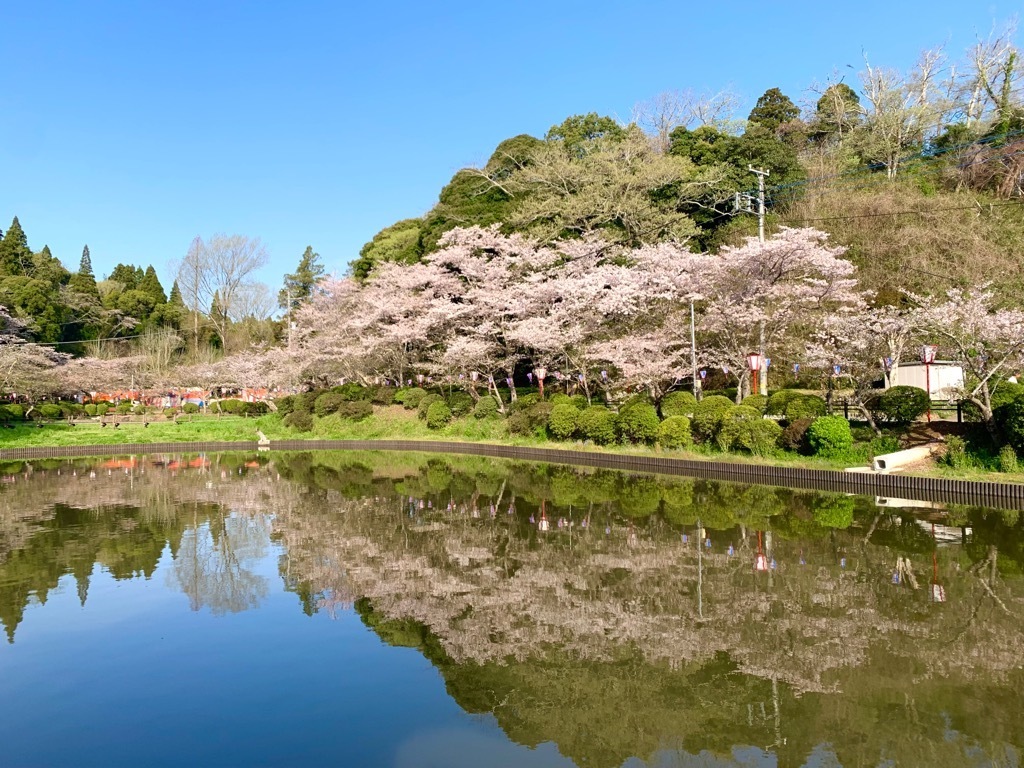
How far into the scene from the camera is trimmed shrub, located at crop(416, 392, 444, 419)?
94.0 feet

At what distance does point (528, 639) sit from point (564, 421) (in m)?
15.0

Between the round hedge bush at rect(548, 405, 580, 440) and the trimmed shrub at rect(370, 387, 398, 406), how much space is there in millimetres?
11235

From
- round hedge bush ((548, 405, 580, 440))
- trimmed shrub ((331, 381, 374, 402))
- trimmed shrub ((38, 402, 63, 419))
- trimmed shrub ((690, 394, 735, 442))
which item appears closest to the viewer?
trimmed shrub ((690, 394, 735, 442))

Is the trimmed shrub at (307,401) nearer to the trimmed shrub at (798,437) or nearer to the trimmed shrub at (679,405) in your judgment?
the trimmed shrub at (679,405)

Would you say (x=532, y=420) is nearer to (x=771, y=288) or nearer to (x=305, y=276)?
(x=771, y=288)

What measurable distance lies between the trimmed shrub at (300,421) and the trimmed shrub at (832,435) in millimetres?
22013

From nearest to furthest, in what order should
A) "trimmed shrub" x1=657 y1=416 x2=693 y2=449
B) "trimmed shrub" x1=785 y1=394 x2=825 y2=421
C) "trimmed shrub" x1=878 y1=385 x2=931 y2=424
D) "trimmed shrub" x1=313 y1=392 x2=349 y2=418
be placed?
"trimmed shrub" x1=878 y1=385 x2=931 y2=424, "trimmed shrub" x1=785 y1=394 x2=825 y2=421, "trimmed shrub" x1=657 y1=416 x2=693 y2=449, "trimmed shrub" x1=313 y1=392 x2=349 y2=418

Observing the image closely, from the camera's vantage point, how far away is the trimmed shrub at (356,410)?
3023 centimetres

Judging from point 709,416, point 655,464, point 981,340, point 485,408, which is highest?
point 981,340

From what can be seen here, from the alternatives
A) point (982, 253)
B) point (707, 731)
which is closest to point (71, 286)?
point (982, 253)

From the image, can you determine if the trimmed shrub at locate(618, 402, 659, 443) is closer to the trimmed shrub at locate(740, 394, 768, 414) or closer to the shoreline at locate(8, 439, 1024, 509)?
the shoreline at locate(8, 439, 1024, 509)

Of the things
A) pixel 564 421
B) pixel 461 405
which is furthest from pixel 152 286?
pixel 564 421

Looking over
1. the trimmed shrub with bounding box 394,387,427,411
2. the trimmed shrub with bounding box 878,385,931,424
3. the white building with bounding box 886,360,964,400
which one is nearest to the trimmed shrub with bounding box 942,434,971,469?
the trimmed shrub with bounding box 878,385,931,424

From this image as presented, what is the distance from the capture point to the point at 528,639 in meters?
6.23
